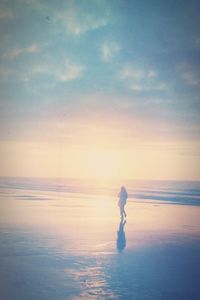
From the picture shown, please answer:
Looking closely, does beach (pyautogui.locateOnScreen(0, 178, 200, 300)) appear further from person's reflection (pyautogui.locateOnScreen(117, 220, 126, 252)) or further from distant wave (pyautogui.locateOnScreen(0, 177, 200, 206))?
distant wave (pyautogui.locateOnScreen(0, 177, 200, 206))

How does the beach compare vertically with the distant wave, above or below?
below

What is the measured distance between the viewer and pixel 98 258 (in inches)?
384

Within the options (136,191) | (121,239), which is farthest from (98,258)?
(136,191)

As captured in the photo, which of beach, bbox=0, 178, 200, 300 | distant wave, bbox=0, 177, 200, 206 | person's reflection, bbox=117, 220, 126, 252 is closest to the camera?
beach, bbox=0, 178, 200, 300

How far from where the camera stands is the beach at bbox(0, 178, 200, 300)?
753 cm

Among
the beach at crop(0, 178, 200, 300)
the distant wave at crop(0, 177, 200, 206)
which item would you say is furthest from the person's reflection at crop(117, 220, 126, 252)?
the distant wave at crop(0, 177, 200, 206)

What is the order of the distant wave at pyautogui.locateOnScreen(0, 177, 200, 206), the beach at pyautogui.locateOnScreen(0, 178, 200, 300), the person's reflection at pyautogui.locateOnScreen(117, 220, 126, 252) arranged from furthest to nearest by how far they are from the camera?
1. the distant wave at pyautogui.locateOnScreen(0, 177, 200, 206)
2. the person's reflection at pyautogui.locateOnScreen(117, 220, 126, 252)
3. the beach at pyautogui.locateOnScreen(0, 178, 200, 300)

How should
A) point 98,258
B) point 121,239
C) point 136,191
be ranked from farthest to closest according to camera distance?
point 136,191 < point 121,239 < point 98,258

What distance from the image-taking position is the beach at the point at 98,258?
7527 millimetres

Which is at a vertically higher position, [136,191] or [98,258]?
[136,191]

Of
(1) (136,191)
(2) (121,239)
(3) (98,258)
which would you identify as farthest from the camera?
(1) (136,191)

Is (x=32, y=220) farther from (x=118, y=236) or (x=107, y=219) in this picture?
(x=118, y=236)

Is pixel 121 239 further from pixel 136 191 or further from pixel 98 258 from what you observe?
pixel 136 191

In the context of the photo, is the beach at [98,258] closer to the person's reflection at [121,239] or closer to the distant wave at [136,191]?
the person's reflection at [121,239]
